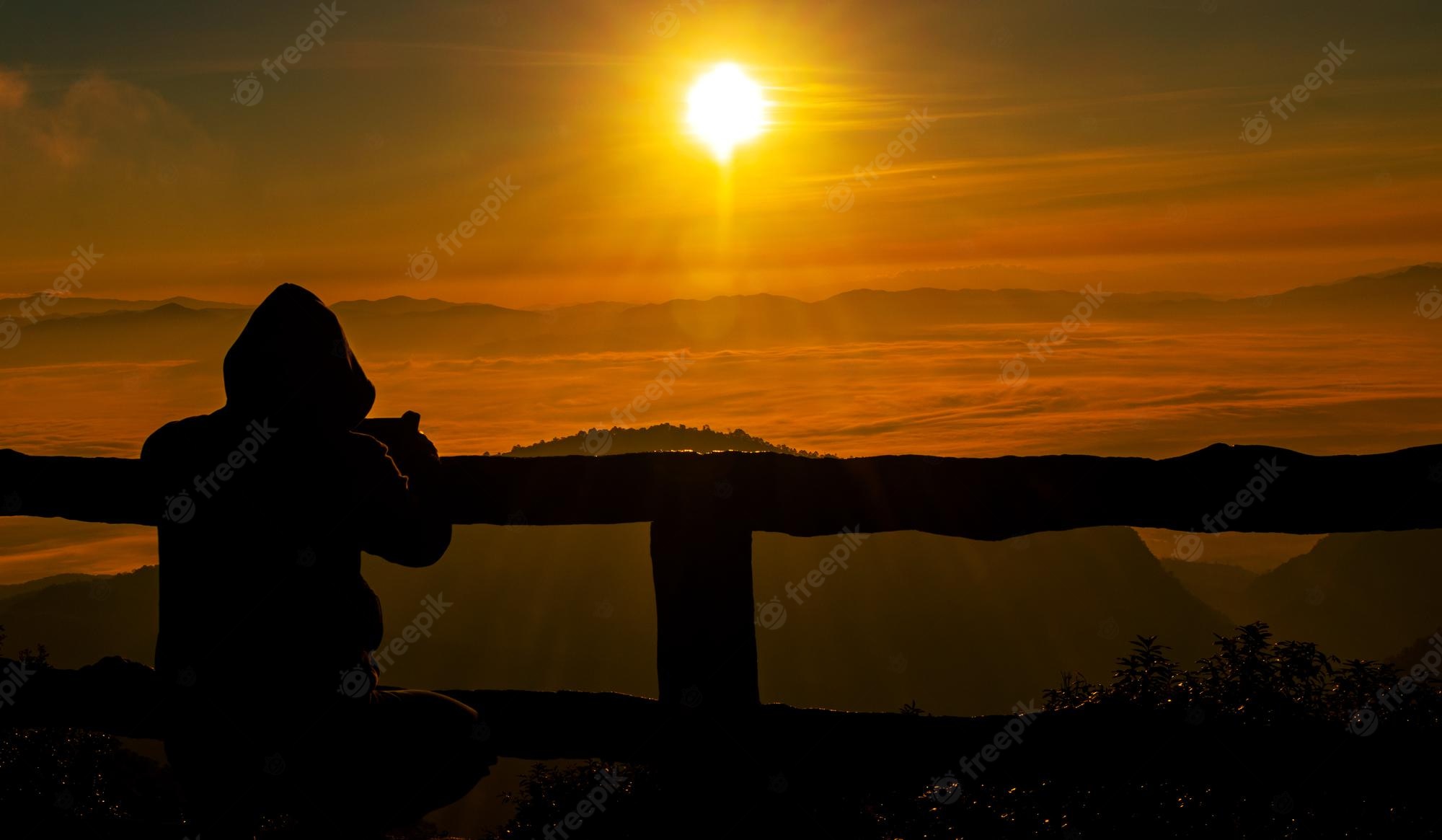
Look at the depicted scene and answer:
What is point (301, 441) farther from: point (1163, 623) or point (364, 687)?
point (1163, 623)

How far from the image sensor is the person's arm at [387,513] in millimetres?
3277

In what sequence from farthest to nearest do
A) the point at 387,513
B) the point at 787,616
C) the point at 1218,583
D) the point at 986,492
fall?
the point at 1218,583 → the point at 787,616 → the point at 986,492 → the point at 387,513

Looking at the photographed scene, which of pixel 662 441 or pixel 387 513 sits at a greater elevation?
pixel 662 441

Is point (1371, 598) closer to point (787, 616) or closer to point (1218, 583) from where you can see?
point (787, 616)

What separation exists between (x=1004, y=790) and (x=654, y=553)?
4.09 metres

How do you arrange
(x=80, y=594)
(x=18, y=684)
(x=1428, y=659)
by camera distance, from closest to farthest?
(x=18, y=684), (x=1428, y=659), (x=80, y=594)

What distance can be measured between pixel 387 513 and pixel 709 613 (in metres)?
1.28

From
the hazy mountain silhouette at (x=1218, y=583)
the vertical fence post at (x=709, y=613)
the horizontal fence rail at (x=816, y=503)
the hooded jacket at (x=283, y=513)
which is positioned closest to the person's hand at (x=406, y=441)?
the horizontal fence rail at (x=816, y=503)

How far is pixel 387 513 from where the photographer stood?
3283mm

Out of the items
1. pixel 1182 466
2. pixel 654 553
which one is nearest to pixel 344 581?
pixel 654 553

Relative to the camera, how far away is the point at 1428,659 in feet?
18.4

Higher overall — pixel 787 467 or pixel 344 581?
pixel 787 467

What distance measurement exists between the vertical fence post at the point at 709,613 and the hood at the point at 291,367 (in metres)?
1.26

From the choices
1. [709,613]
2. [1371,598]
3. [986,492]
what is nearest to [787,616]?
[1371,598]
